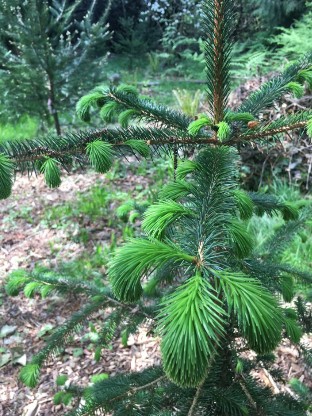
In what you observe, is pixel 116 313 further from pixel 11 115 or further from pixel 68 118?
pixel 68 118

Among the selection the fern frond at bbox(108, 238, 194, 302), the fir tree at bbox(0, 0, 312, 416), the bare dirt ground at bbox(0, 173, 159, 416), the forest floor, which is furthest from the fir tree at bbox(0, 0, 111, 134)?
the fern frond at bbox(108, 238, 194, 302)

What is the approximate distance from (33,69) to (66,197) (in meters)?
1.88

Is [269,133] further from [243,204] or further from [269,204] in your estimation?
[269,204]

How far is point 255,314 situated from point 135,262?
183mm

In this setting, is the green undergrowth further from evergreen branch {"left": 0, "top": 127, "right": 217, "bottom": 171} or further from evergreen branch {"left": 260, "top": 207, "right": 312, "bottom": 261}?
evergreen branch {"left": 0, "top": 127, "right": 217, "bottom": 171}

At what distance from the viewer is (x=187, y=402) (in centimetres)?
95

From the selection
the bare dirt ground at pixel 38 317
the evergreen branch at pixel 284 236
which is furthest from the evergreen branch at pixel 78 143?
the bare dirt ground at pixel 38 317

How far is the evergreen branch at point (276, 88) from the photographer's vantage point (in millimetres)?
994

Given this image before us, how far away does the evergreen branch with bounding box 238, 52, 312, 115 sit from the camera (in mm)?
994

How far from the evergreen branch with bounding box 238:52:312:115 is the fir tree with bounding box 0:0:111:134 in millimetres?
4123

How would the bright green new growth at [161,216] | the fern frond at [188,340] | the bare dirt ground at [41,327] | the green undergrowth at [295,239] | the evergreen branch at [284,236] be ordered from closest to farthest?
the fern frond at [188,340]
the bright green new growth at [161,216]
the evergreen branch at [284,236]
the bare dirt ground at [41,327]
the green undergrowth at [295,239]

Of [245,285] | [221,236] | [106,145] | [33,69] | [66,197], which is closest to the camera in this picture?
[245,285]

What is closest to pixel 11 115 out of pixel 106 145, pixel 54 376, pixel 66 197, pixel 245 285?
pixel 66 197

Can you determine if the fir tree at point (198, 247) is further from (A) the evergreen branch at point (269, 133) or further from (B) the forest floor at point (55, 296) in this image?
(B) the forest floor at point (55, 296)
